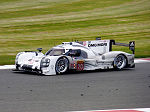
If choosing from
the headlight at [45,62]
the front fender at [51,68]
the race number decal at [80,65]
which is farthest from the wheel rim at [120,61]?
the headlight at [45,62]

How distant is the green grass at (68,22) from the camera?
28.8m

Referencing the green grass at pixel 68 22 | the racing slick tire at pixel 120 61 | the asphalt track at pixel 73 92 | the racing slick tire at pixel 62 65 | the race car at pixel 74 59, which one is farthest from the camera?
the green grass at pixel 68 22

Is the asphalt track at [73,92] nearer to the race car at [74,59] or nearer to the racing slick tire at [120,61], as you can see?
the race car at [74,59]

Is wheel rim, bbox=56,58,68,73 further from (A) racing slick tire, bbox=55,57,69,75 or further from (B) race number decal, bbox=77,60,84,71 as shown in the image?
(B) race number decal, bbox=77,60,84,71

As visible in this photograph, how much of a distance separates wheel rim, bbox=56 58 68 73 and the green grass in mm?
8410

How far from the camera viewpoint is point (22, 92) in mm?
9719

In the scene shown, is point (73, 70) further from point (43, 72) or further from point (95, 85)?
point (95, 85)

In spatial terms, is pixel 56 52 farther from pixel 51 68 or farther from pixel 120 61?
pixel 120 61

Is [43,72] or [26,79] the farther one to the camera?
[43,72]

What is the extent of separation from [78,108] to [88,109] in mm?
209

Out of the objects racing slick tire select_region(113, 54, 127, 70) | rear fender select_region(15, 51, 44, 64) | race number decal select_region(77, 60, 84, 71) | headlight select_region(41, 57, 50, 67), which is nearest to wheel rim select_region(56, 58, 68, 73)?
Result: headlight select_region(41, 57, 50, 67)

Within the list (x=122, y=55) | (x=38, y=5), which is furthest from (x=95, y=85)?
(x=38, y=5)

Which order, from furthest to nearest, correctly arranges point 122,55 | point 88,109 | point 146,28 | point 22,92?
point 146,28, point 122,55, point 22,92, point 88,109

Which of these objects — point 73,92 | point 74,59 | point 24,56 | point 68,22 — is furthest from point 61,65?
point 68,22
